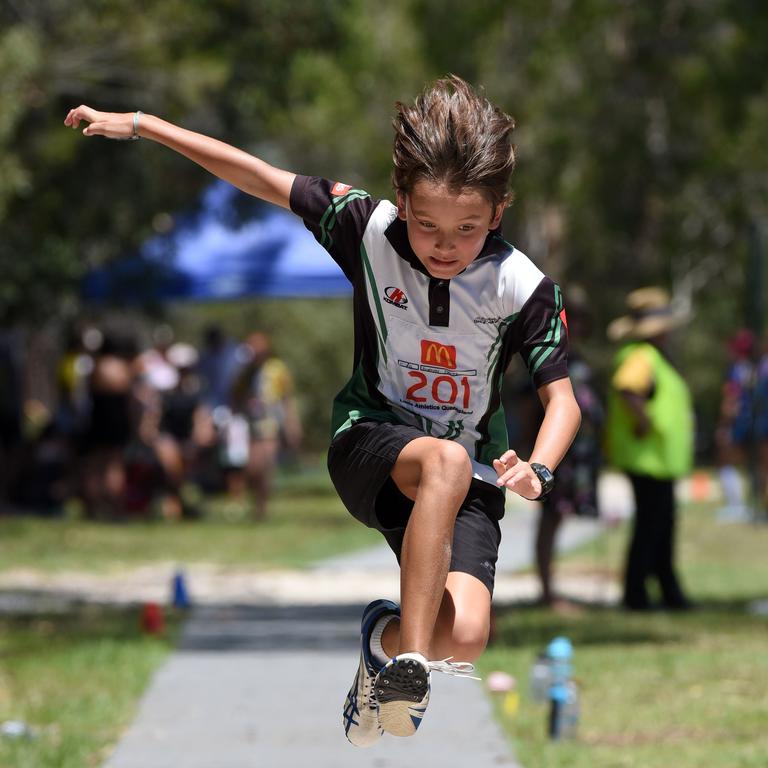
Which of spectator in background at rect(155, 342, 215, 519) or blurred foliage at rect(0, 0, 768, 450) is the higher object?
blurred foliage at rect(0, 0, 768, 450)

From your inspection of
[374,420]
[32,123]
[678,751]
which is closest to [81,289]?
[32,123]

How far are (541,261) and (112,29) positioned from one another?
805 inches

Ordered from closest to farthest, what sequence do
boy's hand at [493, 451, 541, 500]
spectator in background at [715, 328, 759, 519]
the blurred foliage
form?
boy's hand at [493, 451, 541, 500]
the blurred foliage
spectator in background at [715, 328, 759, 519]

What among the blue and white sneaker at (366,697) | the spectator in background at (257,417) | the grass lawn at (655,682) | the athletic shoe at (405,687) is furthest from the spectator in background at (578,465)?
the spectator in background at (257,417)

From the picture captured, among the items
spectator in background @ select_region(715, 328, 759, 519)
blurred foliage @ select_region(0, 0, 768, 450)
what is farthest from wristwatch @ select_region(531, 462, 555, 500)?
spectator in background @ select_region(715, 328, 759, 519)

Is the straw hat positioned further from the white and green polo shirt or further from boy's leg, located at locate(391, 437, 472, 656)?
boy's leg, located at locate(391, 437, 472, 656)

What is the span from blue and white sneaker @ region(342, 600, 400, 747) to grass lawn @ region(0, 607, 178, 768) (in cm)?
205

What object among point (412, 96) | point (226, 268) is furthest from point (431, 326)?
point (412, 96)

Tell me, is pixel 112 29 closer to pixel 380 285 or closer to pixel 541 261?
pixel 380 285

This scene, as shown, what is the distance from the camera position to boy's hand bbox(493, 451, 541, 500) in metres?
4.48

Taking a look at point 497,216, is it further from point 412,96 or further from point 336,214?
point 412,96

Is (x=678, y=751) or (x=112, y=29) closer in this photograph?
(x=678, y=751)

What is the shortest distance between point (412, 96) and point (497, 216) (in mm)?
28644

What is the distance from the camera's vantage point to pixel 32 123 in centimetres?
1645
